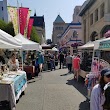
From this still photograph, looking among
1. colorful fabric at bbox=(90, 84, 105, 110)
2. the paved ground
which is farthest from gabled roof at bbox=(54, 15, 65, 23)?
colorful fabric at bbox=(90, 84, 105, 110)

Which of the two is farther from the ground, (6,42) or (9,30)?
(9,30)

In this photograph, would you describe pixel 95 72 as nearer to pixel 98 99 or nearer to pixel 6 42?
pixel 6 42

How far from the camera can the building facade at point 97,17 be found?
810 inches

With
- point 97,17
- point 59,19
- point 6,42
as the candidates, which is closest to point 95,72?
point 6,42

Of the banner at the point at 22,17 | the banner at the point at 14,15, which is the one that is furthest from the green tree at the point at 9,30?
the banner at the point at 14,15

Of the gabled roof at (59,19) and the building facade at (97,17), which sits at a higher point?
the gabled roof at (59,19)

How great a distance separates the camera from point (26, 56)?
2028 cm

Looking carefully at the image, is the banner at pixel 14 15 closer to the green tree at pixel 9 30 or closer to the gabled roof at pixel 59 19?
the green tree at pixel 9 30

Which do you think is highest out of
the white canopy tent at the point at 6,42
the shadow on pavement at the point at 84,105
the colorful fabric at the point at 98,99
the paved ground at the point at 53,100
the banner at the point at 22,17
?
the banner at the point at 22,17

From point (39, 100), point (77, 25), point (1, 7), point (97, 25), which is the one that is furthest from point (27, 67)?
point (1, 7)

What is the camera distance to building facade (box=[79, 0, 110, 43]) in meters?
20.6

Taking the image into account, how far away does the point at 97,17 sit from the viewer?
24953 millimetres

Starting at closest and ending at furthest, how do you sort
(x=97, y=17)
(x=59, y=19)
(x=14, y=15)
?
(x=14, y=15) < (x=97, y=17) < (x=59, y=19)

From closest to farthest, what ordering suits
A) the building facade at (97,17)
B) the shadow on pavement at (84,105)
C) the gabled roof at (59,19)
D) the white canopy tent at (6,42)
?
the white canopy tent at (6,42) < the shadow on pavement at (84,105) < the building facade at (97,17) < the gabled roof at (59,19)
